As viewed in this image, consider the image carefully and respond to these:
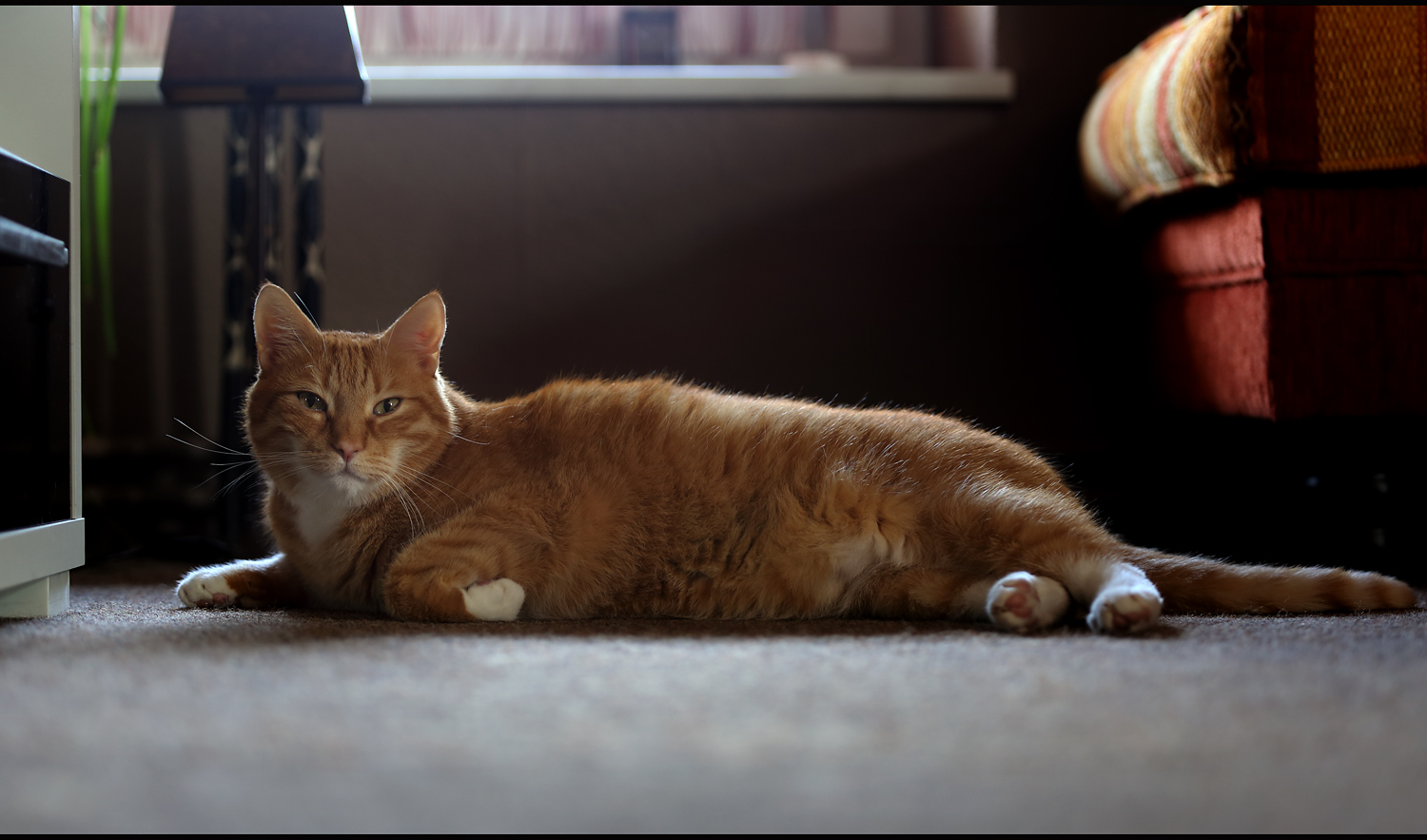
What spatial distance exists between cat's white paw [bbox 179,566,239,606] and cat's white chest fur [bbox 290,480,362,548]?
14cm

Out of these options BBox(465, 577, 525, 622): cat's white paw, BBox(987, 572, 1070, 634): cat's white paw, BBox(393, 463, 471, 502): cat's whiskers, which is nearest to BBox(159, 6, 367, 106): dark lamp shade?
BBox(393, 463, 471, 502): cat's whiskers

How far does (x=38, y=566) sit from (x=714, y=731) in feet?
3.05

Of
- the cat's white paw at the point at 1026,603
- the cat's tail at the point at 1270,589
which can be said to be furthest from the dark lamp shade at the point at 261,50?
the cat's tail at the point at 1270,589

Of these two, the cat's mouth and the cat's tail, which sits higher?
the cat's mouth

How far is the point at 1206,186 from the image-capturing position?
60.7 inches

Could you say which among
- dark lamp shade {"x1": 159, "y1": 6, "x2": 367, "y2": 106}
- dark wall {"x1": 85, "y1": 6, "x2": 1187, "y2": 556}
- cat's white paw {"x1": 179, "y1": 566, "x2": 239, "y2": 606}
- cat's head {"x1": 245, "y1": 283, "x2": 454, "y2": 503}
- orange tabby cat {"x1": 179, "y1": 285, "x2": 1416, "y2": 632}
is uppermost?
dark lamp shade {"x1": 159, "y1": 6, "x2": 367, "y2": 106}

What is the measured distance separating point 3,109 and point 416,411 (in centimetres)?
62

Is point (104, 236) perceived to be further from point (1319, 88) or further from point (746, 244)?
point (1319, 88)

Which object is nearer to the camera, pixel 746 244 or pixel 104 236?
pixel 104 236

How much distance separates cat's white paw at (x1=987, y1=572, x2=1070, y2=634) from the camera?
44.9 inches

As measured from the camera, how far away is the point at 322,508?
1.33 m

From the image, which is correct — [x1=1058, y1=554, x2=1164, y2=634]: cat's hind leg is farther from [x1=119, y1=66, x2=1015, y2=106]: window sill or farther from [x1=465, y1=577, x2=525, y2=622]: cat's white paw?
[x1=119, y1=66, x2=1015, y2=106]: window sill

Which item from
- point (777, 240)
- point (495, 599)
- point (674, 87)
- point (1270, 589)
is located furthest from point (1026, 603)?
point (674, 87)

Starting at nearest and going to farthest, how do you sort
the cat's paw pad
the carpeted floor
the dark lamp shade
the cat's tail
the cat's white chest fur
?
1. the carpeted floor
2. the cat's paw pad
3. the cat's tail
4. the cat's white chest fur
5. the dark lamp shade
